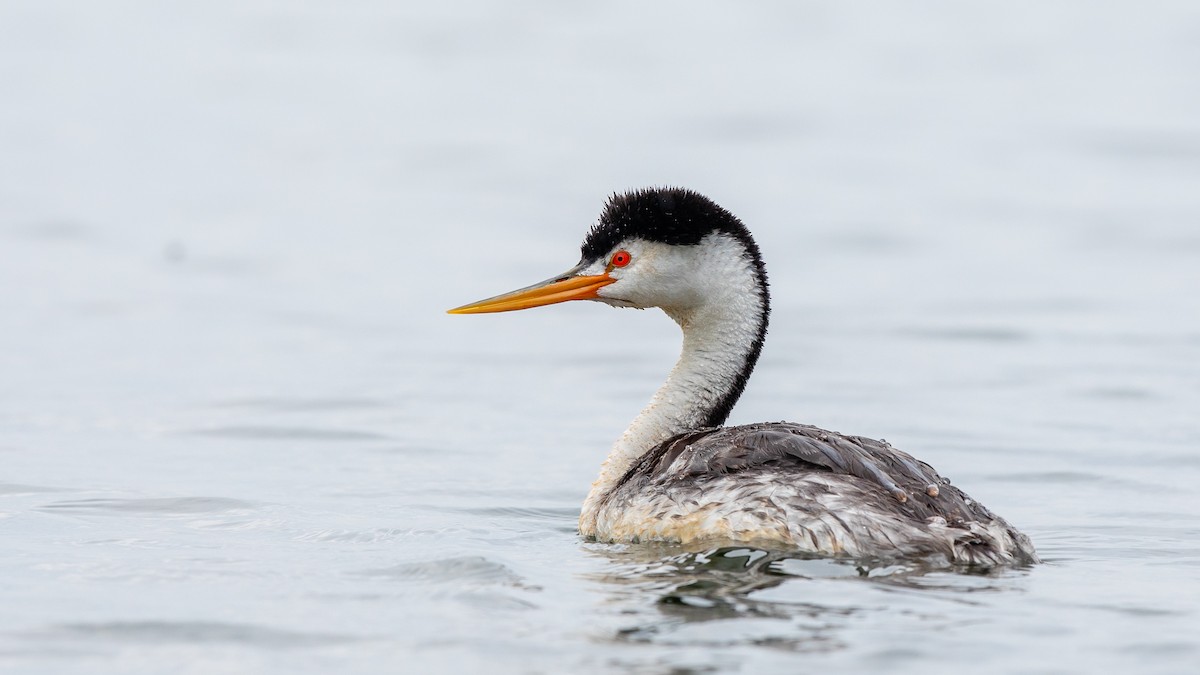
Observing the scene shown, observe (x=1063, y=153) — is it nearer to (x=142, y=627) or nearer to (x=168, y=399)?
(x=168, y=399)

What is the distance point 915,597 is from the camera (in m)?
7.21

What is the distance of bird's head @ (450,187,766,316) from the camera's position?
923 cm

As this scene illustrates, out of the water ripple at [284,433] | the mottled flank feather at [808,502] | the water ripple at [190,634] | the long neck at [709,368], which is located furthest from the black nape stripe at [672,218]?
the water ripple at [284,433]

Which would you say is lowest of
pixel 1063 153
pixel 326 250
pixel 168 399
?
pixel 168 399

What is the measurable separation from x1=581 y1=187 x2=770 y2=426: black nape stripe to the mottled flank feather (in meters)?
0.75

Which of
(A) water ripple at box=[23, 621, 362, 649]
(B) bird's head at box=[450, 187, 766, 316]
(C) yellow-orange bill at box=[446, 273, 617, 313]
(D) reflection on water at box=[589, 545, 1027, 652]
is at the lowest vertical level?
(A) water ripple at box=[23, 621, 362, 649]

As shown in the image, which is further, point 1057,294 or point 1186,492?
point 1057,294

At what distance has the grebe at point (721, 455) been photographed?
25.4ft

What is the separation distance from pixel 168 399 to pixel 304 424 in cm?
117

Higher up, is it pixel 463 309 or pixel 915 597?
pixel 463 309

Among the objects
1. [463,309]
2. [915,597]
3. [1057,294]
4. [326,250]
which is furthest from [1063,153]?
[915,597]

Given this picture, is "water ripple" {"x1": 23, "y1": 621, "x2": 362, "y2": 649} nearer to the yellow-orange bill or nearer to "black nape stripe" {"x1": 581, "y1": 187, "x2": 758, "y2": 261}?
the yellow-orange bill

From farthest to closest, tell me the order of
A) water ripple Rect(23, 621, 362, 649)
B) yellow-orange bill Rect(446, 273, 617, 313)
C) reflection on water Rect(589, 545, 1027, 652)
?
yellow-orange bill Rect(446, 273, 617, 313) → water ripple Rect(23, 621, 362, 649) → reflection on water Rect(589, 545, 1027, 652)

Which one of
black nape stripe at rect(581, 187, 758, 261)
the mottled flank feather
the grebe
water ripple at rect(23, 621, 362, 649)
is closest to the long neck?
the grebe
